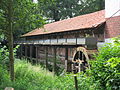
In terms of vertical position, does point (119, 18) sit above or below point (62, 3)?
below

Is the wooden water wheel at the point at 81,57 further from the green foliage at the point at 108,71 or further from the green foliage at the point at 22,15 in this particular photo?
the green foliage at the point at 108,71

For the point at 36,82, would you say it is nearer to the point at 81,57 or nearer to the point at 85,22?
the point at 81,57

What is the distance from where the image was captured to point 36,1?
6789 mm

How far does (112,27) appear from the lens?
1146cm

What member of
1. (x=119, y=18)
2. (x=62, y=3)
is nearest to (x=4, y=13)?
(x=119, y=18)

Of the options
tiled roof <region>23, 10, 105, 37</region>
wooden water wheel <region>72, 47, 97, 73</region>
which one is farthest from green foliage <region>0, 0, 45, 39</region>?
wooden water wheel <region>72, 47, 97, 73</region>

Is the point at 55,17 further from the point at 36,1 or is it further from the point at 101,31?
the point at 36,1

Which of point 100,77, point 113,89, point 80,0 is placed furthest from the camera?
point 80,0

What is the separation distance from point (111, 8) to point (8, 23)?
810cm

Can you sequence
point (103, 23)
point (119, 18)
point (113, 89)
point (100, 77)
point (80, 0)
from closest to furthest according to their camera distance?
1. point (113, 89)
2. point (100, 77)
3. point (119, 18)
4. point (103, 23)
5. point (80, 0)

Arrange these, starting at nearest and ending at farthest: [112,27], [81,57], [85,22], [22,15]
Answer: [22,15], [112,27], [81,57], [85,22]

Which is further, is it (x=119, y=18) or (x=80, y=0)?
(x=80, y=0)

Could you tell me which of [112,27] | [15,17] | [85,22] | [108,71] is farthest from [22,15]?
[85,22]

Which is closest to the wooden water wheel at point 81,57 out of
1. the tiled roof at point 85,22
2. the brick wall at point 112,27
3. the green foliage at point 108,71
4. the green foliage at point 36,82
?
the tiled roof at point 85,22
